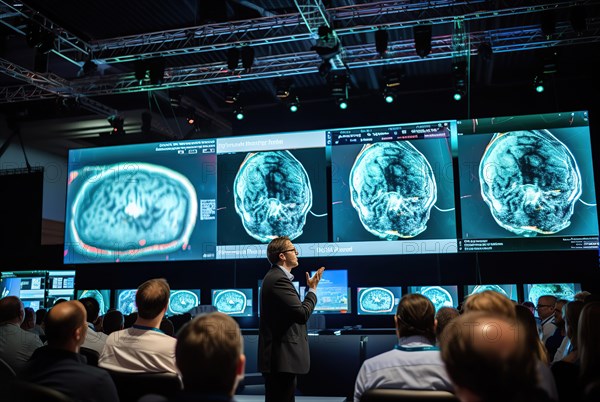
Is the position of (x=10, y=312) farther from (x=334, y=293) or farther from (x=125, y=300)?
(x=125, y=300)

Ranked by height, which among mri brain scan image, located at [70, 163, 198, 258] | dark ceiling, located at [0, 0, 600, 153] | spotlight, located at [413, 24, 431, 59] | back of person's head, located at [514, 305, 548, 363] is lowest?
back of person's head, located at [514, 305, 548, 363]

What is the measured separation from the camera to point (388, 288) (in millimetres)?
8031

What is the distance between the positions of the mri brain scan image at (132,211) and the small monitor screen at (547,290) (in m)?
4.83

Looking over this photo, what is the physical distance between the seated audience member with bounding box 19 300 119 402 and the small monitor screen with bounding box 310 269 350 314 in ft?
18.4

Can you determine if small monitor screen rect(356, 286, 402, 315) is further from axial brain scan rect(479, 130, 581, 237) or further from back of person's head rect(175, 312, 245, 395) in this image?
back of person's head rect(175, 312, 245, 395)

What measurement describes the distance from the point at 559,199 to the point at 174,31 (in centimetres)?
555

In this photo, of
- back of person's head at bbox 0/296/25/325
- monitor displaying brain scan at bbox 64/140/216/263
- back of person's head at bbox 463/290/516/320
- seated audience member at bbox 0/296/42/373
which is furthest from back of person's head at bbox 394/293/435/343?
monitor displaying brain scan at bbox 64/140/216/263

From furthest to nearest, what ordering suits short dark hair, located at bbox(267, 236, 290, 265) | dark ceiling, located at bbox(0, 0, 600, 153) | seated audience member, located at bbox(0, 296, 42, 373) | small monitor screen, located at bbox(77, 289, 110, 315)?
1. small monitor screen, located at bbox(77, 289, 110, 315)
2. dark ceiling, located at bbox(0, 0, 600, 153)
3. short dark hair, located at bbox(267, 236, 290, 265)
4. seated audience member, located at bbox(0, 296, 42, 373)

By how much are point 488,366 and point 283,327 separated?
2572 mm

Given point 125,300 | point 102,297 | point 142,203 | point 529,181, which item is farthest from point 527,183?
point 102,297

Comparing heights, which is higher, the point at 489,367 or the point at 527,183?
the point at 527,183

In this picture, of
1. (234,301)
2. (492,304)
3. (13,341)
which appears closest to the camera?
(492,304)

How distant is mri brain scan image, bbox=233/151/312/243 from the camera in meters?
8.23

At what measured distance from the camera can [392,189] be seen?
805 cm
